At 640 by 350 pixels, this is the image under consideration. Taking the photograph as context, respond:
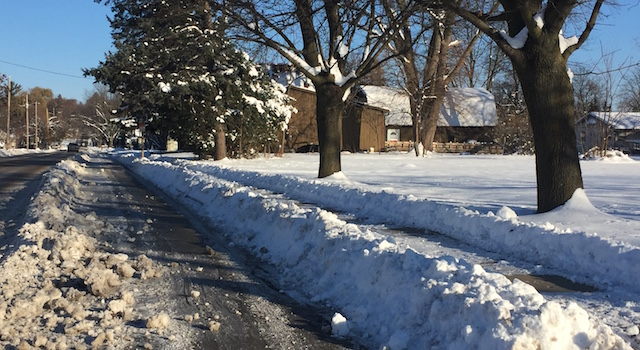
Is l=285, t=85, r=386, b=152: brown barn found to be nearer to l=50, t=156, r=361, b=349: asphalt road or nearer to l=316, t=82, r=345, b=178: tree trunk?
l=316, t=82, r=345, b=178: tree trunk

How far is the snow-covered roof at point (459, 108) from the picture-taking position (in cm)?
5541

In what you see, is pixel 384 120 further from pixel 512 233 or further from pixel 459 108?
pixel 512 233

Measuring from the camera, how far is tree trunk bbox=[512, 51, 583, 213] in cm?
999

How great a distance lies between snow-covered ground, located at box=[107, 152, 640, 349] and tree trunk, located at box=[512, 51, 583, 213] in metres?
0.32

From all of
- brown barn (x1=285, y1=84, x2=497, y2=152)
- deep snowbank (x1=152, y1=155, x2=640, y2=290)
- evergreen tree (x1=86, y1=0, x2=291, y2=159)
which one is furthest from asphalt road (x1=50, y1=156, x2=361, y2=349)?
brown barn (x1=285, y1=84, x2=497, y2=152)

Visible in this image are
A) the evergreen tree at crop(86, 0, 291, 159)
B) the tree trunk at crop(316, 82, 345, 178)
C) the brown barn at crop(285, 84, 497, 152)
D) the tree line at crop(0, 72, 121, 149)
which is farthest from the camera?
the tree line at crop(0, 72, 121, 149)

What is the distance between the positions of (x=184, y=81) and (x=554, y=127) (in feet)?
77.9

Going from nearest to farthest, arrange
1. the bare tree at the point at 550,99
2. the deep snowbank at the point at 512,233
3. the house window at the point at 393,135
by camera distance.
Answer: the deep snowbank at the point at 512,233
the bare tree at the point at 550,99
the house window at the point at 393,135

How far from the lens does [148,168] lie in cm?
2855

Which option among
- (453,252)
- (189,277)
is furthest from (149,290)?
(453,252)

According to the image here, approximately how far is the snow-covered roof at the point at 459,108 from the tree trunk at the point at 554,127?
44.6m

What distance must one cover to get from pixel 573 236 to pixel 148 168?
81.0 feet

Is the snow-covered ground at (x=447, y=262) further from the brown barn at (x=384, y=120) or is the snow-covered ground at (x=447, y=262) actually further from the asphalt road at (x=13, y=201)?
the brown barn at (x=384, y=120)

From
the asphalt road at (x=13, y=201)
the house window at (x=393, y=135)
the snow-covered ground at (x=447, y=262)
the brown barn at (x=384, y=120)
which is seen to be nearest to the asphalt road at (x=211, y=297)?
the snow-covered ground at (x=447, y=262)
